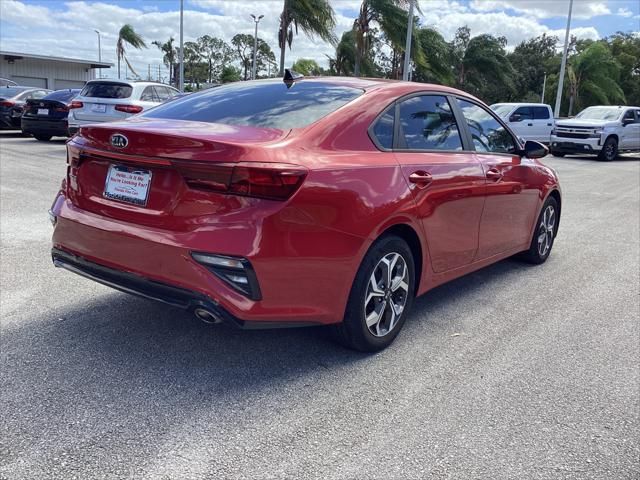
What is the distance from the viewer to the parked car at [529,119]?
21.7 meters

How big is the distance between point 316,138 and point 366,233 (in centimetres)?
57

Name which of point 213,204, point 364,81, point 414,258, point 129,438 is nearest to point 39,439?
point 129,438

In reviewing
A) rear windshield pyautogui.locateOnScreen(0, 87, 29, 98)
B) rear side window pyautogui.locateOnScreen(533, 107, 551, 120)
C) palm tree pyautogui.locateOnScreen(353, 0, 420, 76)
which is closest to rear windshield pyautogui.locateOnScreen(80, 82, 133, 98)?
rear windshield pyautogui.locateOnScreen(0, 87, 29, 98)

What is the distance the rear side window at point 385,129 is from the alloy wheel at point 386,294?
662 mm

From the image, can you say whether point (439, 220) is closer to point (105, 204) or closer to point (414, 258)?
point (414, 258)

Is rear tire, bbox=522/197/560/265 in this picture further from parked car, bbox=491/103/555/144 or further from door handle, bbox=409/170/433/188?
parked car, bbox=491/103/555/144

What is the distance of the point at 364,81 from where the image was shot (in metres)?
4.04

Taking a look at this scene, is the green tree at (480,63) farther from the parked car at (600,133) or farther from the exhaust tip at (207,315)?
the exhaust tip at (207,315)

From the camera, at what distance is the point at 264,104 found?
142 inches

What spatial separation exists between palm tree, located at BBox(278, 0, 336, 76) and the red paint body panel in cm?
2589

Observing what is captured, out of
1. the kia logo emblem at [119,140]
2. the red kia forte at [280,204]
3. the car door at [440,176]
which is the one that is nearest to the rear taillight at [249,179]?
the red kia forte at [280,204]

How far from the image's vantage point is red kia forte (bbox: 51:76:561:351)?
2881 mm

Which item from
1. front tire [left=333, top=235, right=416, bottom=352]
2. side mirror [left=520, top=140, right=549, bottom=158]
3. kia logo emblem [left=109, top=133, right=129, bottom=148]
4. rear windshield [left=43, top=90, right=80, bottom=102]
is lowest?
front tire [left=333, top=235, right=416, bottom=352]

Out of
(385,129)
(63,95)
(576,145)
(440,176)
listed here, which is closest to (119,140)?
(385,129)
